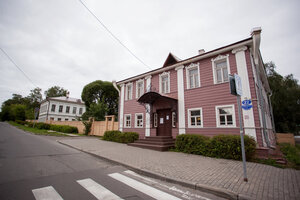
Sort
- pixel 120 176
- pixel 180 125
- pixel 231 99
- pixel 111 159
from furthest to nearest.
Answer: pixel 180 125
pixel 231 99
pixel 111 159
pixel 120 176

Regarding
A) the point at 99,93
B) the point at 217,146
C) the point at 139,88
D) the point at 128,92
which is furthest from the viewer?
the point at 99,93

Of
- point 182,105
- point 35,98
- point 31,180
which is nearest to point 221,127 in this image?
point 182,105

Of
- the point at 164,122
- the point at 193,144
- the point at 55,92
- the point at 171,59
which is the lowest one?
the point at 193,144

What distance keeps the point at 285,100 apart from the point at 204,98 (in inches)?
907

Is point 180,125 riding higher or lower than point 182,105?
lower

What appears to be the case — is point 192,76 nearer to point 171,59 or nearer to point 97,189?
point 171,59

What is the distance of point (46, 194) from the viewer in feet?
10.1

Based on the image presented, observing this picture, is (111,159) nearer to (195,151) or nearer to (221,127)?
(195,151)

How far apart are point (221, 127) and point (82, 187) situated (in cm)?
822

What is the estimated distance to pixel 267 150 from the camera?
280 inches

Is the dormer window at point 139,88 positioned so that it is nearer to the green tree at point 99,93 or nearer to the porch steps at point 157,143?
the porch steps at point 157,143

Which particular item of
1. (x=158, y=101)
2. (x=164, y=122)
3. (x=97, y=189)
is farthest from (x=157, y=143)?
(x=97, y=189)

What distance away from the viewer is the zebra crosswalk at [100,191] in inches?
118

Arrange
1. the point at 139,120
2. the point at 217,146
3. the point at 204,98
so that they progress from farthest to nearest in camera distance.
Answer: the point at 139,120 → the point at 204,98 → the point at 217,146
